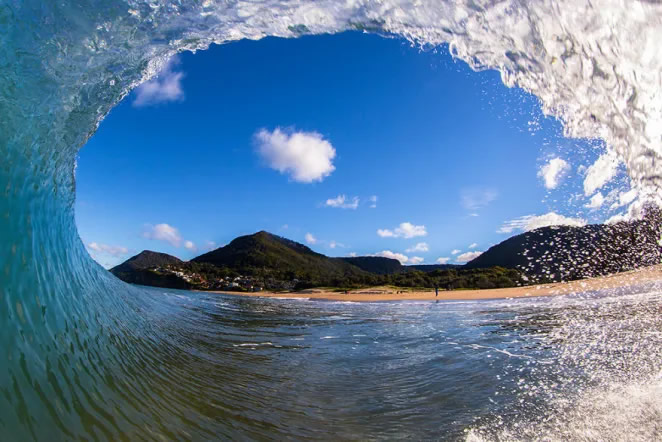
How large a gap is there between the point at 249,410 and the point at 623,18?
7.07m

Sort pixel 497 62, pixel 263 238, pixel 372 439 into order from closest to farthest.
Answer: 1. pixel 372 439
2. pixel 497 62
3. pixel 263 238

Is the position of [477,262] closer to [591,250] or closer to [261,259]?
[591,250]

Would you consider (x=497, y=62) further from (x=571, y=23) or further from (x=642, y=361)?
(x=642, y=361)

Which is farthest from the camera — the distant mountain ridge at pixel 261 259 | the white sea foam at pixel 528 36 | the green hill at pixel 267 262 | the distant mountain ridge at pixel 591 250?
the distant mountain ridge at pixel 261 259

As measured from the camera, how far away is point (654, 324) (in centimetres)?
923

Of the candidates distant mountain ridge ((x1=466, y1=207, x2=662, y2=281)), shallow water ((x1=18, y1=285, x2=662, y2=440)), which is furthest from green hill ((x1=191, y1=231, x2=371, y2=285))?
shallow water ((x1=18, y1=285, x2=662, y2=440))

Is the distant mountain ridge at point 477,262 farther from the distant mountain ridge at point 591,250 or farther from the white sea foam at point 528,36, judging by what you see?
the white sea foam at point 528,36

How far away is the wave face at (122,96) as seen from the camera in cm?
343

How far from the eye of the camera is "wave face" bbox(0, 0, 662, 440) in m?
3.43

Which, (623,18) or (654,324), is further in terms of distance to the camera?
(654,324)

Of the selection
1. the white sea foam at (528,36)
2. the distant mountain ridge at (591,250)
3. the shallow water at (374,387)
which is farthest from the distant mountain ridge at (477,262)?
the shallow water at (374,387)

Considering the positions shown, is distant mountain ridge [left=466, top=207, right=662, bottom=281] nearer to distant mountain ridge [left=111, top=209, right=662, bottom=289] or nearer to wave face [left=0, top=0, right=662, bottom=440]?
distant mountain ridge [left=111, top=209, right=662, bottom=289]

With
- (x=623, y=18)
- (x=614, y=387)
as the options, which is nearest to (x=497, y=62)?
(x=623, y=18)

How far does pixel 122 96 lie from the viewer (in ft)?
22.8
